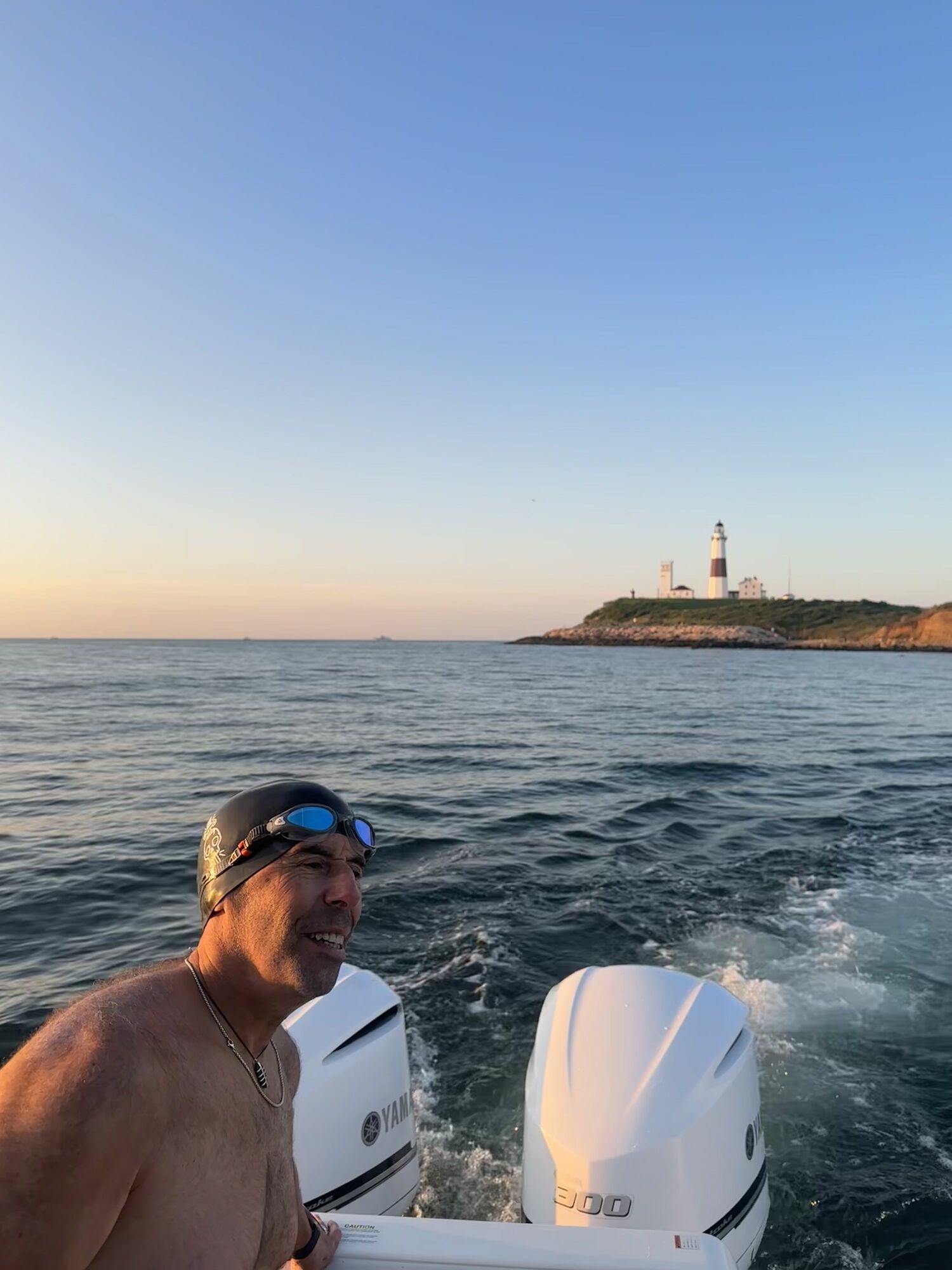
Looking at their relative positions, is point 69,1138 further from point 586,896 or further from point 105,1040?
point 586,896

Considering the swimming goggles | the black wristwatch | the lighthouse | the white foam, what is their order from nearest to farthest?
the swimming goggles
the black wristwatch
the white foam
the lighthouse

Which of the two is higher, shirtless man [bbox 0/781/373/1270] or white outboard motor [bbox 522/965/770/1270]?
shirtless man [bbox 0/781/373/1270]

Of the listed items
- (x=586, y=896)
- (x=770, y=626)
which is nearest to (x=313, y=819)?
(x=586, y=896)

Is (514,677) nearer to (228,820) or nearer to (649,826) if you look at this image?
(649,826)

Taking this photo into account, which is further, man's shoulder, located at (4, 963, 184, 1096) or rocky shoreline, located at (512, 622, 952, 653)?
rocky shoreline, located at (512, 622, 952, 653)

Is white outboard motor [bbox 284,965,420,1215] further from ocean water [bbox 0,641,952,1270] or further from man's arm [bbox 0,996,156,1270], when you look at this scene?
man's arm [bbox 0,996,156,1270]

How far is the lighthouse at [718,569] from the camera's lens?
154750 mm

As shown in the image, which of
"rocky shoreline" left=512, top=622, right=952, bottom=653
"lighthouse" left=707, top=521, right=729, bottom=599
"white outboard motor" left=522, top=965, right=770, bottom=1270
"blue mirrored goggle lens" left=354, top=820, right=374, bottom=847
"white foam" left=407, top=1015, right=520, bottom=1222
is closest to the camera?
"blue mirrored goggle lens" left=354, top=820, right=374, bottom=847

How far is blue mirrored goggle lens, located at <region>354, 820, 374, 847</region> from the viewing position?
225 centimetres

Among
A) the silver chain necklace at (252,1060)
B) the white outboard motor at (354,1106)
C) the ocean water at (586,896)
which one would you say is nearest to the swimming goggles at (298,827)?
the silver chain necklace at (252,1060)

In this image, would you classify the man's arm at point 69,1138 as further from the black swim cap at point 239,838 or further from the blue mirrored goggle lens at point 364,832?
the blue mirrored goggle lens at point 364,832

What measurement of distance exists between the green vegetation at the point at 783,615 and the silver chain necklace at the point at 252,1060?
A: 132307mm

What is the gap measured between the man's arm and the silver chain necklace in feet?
1.09

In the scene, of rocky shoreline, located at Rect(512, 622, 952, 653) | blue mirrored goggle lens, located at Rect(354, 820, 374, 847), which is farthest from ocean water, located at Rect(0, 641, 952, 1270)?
rocky shoreline, located at Rect(512, 622, 952, 653)
